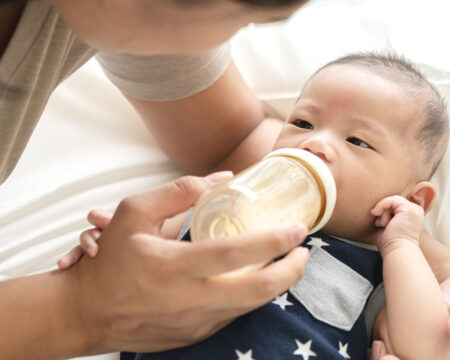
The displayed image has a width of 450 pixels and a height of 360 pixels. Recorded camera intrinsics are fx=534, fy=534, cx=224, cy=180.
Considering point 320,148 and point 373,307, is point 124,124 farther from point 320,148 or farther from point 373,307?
point 373,307

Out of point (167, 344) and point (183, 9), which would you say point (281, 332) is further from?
point (183, 9)

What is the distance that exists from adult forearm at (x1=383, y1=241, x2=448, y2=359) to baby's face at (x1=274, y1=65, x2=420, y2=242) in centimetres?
17

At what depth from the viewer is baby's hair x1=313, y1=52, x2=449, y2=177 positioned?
1312 millimetres

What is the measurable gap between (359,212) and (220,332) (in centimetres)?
43

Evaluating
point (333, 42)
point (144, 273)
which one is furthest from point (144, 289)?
point (333, 42)

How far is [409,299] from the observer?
1.06 m

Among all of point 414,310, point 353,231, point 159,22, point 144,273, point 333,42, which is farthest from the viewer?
point 333,42

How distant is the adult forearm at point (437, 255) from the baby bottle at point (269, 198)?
36 centimetres

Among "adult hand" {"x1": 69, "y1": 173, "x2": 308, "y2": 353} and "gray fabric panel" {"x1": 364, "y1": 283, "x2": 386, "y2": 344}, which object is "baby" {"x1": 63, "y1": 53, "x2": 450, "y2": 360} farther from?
"adult hand" {"x1": 69, "y1": 173, "x2": 308, "y2": 353}

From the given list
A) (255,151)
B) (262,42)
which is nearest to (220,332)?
(255,151)

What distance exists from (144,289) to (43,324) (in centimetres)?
26

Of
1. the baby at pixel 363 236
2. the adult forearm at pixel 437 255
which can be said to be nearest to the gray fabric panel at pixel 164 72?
the baby at pixel 363 236

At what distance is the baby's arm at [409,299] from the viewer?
1034mm

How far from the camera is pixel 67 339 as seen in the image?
965 mm
